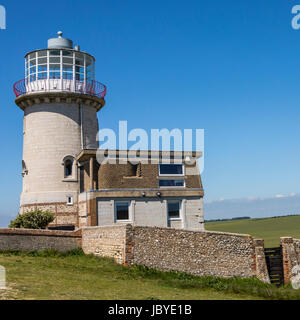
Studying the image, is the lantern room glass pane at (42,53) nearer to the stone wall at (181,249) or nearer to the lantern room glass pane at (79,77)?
the lantern room glass pane at (79,77)

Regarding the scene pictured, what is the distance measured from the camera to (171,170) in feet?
111

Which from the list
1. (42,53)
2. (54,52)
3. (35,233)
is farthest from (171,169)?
(42,53)

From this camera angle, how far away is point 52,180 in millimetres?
Answer: 35125

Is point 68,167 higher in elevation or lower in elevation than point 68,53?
lower

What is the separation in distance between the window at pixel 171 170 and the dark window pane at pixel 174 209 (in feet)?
7.67

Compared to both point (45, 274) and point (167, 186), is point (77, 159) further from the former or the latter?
point (45, 274)

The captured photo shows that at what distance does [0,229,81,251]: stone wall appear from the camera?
26.4 meters

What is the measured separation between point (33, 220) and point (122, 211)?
6.41 metres

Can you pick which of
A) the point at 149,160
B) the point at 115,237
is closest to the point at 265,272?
the point at 115,237

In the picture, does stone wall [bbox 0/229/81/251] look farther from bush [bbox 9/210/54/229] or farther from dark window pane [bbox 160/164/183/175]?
dark window pane [bbox 160/164/183/175]

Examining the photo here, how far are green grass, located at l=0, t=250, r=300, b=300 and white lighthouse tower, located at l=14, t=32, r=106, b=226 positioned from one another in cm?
867

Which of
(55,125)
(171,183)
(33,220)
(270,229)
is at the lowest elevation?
(270,229)

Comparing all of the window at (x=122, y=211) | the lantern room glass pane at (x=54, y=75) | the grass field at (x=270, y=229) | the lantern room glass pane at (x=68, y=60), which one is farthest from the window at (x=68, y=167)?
the grass field at (x=270, y=229)

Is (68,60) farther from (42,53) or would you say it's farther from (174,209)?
(174,209)
